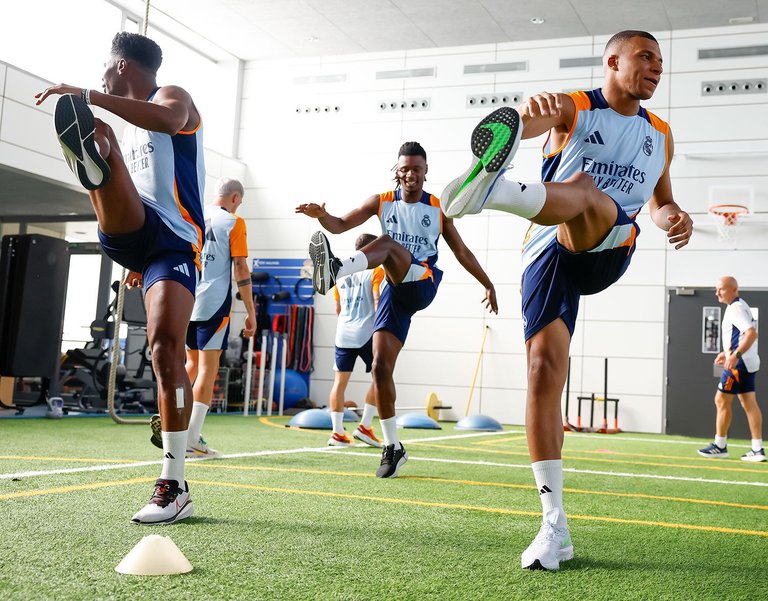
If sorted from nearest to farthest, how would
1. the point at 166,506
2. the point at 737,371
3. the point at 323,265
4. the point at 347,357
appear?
the point at 166,506
the point at 323,265
the point at 347,357
the point at 737,371

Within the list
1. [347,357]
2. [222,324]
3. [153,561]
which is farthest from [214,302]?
[153,561]

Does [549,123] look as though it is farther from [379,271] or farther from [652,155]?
[379,271]

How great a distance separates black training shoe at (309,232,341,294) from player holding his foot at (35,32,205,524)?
1071mm

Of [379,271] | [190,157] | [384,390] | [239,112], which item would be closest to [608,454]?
[379,271]

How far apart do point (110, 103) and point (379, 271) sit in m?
4.31

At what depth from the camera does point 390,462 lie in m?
4.13

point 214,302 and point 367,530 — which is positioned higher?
point 214,302

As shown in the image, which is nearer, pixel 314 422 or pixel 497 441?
pixel 497 441

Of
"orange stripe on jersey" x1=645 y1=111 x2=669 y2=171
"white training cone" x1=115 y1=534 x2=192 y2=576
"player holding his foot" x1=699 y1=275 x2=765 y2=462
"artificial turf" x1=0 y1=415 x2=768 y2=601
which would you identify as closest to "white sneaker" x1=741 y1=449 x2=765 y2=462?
"player holding his foot" x1=699 y1=275 x2=765 y2=462

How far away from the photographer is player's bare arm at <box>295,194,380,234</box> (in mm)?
3801

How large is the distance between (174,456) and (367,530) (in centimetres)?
68

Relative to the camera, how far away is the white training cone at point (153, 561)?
1.81 meters

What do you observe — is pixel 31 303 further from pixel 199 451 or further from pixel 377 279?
pixel 199 451

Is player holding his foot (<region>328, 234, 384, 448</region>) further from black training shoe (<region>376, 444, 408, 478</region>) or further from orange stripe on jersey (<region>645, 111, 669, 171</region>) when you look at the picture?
orange stripe on jersey (<region>645, 111, 669, 171</region>)
